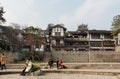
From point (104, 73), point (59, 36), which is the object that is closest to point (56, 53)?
point (59, 36)

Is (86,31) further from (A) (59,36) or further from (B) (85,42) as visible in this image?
(A) (59,36)

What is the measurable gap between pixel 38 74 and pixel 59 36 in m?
59.3

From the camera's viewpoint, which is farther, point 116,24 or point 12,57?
point 116,24

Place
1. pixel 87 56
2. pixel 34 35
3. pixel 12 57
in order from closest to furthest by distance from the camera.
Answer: pixel 12 57 → pixel 34 35 → pixel 87 56

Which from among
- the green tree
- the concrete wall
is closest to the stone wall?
the green tree

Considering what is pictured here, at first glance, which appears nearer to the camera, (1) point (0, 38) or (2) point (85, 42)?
(1) point (0, 38)

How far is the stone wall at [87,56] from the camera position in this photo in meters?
63.2

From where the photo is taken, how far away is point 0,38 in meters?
60.3

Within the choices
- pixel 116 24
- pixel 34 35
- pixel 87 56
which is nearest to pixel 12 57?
pixel 34 35

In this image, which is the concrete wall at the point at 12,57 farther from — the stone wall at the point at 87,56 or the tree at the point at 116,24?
the tree at the point at 116,24

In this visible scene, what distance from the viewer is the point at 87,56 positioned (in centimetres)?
6384

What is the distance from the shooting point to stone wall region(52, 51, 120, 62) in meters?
63.2

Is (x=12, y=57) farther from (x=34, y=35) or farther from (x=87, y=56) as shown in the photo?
(x=87, y=56)

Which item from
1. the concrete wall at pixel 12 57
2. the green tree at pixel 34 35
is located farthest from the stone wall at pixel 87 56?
the concrete wall at pixel 12 57
